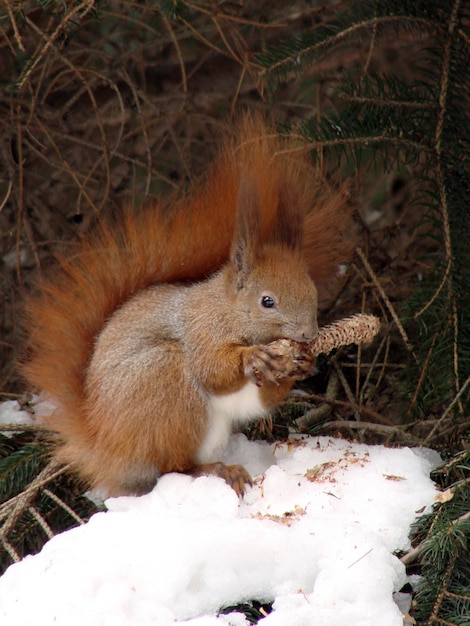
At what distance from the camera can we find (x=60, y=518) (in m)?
1.70

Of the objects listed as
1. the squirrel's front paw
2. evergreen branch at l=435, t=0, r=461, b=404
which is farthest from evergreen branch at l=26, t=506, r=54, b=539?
evergreen branch at l=435, t=0, r=461, b=404

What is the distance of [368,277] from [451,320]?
16.6 inches

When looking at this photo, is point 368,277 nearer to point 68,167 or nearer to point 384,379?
point 384,379

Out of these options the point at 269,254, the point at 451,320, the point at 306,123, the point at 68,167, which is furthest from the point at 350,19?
the point at 68,167

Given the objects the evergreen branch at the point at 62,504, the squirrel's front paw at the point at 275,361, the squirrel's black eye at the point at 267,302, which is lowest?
the evergreen branch at the point at 62,504

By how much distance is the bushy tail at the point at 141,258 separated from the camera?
5.38ft

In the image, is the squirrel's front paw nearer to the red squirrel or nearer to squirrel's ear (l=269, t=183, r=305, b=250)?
the red squirrel

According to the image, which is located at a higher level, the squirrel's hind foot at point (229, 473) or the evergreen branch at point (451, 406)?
the squirrel's hind foot at point (229, 473)

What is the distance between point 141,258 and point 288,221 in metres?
0.30

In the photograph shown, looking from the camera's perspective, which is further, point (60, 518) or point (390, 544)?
point (60, 518)

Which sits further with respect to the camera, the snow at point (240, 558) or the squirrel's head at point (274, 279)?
the squirrel's head at point (274, 279)

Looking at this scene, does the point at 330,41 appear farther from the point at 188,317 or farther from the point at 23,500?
the point at 23,500

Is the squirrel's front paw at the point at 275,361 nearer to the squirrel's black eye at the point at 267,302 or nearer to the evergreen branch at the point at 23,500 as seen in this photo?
the squirrel's black eye at the point at 267,302

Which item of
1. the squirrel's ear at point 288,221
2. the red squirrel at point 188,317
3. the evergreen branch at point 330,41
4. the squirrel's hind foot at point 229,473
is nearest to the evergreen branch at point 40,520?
the red squirrel at point 188,317
